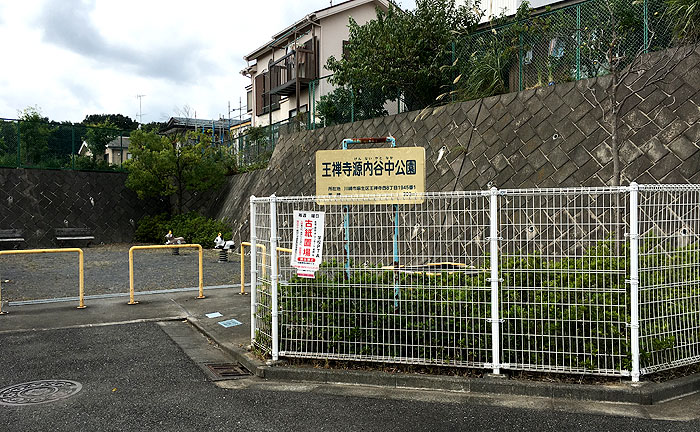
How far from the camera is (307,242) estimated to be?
189 inches

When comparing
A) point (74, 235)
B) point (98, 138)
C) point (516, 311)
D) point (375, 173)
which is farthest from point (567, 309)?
point (98, 138)

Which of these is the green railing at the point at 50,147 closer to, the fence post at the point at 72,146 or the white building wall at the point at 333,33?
the fence post at the point at 72,146

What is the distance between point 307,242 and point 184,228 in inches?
602

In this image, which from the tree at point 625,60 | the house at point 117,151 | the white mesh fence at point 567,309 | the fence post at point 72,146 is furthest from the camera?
the house at point 117,151

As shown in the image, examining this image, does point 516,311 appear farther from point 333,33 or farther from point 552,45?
point 333,33

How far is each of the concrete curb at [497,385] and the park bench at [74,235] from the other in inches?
665

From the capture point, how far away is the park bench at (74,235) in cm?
1866

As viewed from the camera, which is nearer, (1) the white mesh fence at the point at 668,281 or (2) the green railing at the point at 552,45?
(1) the white mesh fence at the point at 668,281

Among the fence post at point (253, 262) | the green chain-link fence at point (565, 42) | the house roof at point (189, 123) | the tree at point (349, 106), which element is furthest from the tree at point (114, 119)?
the fence post at point (253, 262)

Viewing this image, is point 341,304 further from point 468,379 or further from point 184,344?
point 184,344

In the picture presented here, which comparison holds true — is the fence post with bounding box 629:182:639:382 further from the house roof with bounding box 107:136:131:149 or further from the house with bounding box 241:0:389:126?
the house roof with bounding box 107:136:131:149

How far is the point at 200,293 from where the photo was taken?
8.52 metres

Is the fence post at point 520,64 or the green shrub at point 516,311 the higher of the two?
the fence post at point 520,64

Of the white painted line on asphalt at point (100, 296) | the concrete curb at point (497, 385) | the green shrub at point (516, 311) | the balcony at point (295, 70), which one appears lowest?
the concrete curb at point (497, 385)
